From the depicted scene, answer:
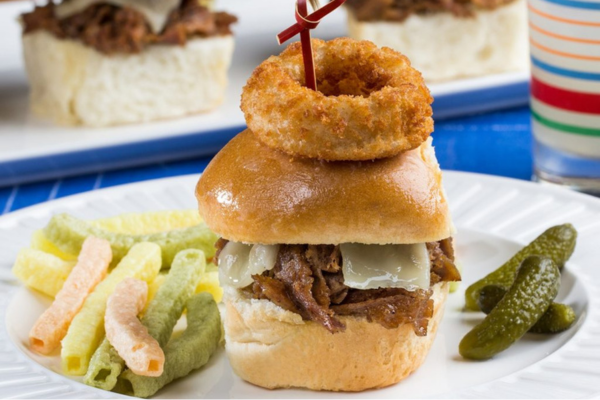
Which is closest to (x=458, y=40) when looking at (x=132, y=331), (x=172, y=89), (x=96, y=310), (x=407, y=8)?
(x=407, y=8)

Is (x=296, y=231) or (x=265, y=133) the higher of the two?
(x=265, y=133)

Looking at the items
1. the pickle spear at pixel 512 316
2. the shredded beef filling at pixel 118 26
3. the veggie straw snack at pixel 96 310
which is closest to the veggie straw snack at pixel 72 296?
the veggie straw snack at pixel 96 310

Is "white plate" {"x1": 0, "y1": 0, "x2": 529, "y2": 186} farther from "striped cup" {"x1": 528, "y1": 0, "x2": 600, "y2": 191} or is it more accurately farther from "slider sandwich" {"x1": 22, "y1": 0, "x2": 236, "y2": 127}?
"striped cup" {"x1": 528, "y1": 0, "x2": 600, "y2": 191}

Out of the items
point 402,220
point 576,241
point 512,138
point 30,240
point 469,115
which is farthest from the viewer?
point 469,115

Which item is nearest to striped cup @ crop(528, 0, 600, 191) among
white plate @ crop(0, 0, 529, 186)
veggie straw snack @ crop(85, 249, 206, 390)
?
white plate @ crop(0, 0, 529, 186)

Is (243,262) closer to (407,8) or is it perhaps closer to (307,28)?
(307,28)

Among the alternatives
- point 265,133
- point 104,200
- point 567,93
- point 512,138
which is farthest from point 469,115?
point 265,133

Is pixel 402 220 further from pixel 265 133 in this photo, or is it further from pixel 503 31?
pixel 503 31
